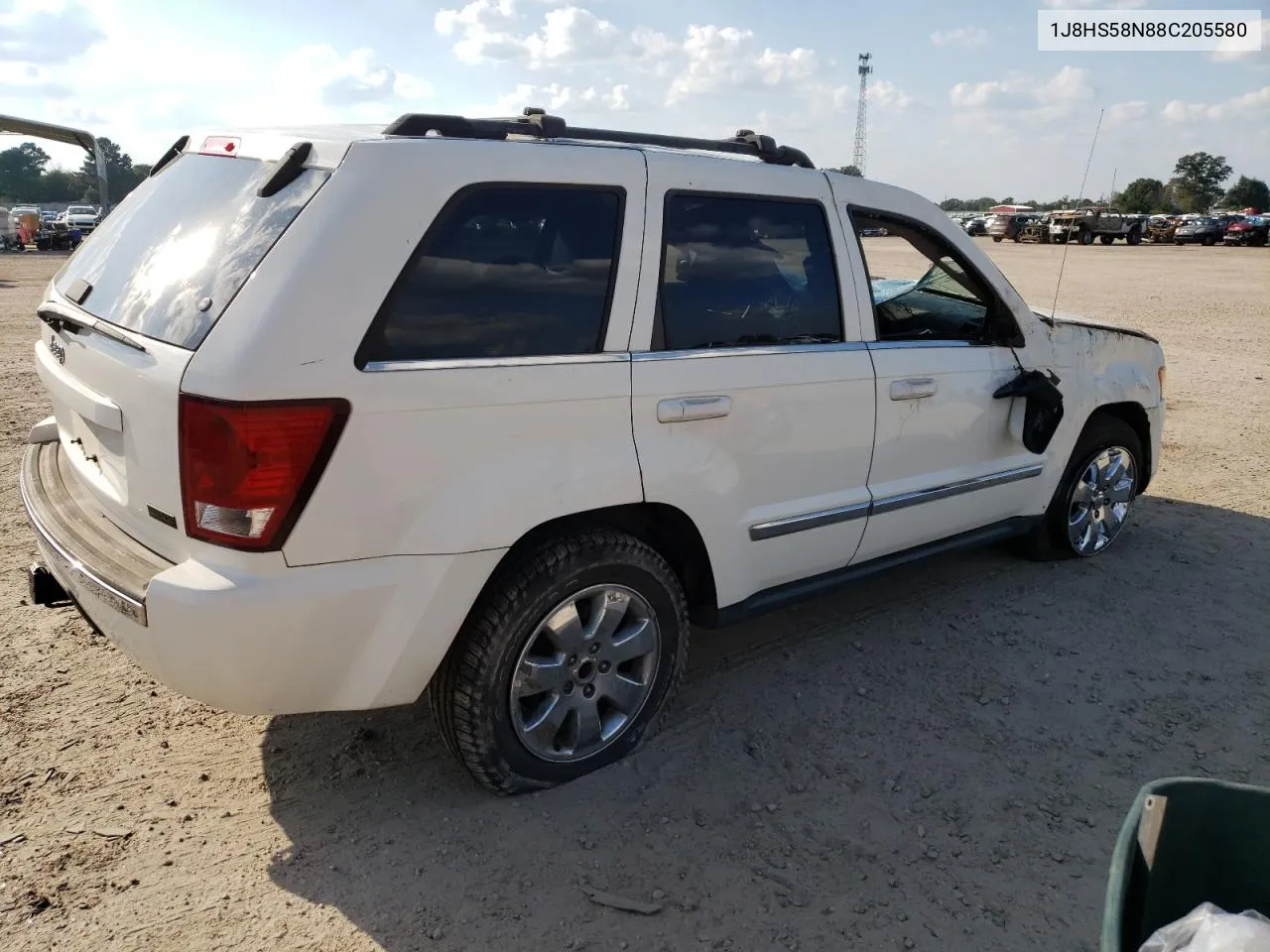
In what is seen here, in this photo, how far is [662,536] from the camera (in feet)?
10.6

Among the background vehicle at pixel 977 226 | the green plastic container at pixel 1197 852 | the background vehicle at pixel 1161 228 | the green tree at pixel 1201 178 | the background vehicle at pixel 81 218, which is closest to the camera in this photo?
the green plastic container at pixel 1197 852

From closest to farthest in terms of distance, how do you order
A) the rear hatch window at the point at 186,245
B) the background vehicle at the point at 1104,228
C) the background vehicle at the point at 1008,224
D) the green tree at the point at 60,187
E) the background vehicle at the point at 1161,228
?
the rear hatch window at the point at 186,245
the background vehicle at the point at 1104,228
the background vehicle at the point at 1008,224
the background vehicle at the point at 1161,228
the green tree at the point at 60,187

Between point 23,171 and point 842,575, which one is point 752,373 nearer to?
point 842,575

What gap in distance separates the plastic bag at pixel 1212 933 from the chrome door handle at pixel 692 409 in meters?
1.82

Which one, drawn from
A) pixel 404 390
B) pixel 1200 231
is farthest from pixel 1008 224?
pixel 404 390

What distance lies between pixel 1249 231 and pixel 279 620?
4748 centimetres

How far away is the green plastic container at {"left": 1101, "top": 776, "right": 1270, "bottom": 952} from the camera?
1.63 meters

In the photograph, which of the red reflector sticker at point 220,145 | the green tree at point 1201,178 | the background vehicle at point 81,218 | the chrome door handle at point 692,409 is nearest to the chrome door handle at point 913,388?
the chrome door handle at point 692,409

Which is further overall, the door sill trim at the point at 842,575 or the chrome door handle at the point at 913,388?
the chrome door handle at the point at 913,388

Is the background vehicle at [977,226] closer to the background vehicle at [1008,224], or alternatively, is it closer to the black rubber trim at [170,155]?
the background vehicle at [1008,224]

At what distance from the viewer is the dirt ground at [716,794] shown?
8.21 ft

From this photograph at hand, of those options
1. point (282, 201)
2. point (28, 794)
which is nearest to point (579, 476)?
point (282, 201)

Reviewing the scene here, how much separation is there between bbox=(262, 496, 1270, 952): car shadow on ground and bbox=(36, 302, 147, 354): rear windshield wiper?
4.69 feet

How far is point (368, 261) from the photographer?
2461 mm
